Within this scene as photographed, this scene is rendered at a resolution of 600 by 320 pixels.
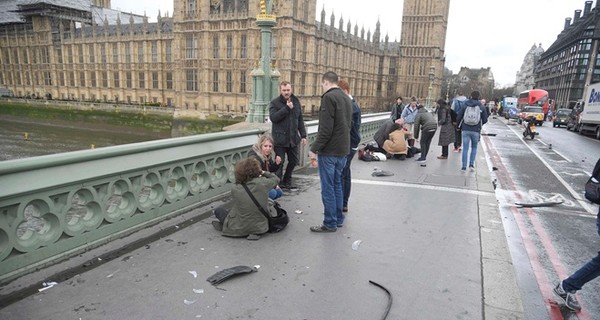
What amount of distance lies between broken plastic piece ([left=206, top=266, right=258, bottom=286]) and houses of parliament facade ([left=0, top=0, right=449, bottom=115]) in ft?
100

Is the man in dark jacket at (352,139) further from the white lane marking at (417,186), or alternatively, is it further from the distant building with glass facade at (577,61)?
the distant building with glass facade at (577,61)

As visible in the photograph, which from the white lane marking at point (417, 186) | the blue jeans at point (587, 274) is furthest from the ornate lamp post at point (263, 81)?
the blue jeans at point (587, 274)

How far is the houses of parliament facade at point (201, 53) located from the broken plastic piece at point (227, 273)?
30.5 metres

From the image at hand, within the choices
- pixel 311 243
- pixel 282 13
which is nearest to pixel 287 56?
pixel 282 13

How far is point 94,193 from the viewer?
Result: 3967 millimetres

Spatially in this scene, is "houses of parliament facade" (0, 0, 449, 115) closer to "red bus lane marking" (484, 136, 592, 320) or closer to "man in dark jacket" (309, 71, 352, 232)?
"red bus lane marking" (484, 136, 592, 320)

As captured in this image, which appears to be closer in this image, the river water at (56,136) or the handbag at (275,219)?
the handbag at (275,219)

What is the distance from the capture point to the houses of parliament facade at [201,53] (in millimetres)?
49438

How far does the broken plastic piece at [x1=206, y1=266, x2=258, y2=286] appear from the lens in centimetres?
349

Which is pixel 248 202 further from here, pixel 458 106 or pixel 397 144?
pixel 458 106

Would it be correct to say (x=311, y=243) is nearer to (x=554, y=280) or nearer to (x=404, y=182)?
(x=554, y=280)

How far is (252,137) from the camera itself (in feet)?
22.6

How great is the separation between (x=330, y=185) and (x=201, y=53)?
51.0m

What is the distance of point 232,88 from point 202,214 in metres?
A: 46.7
